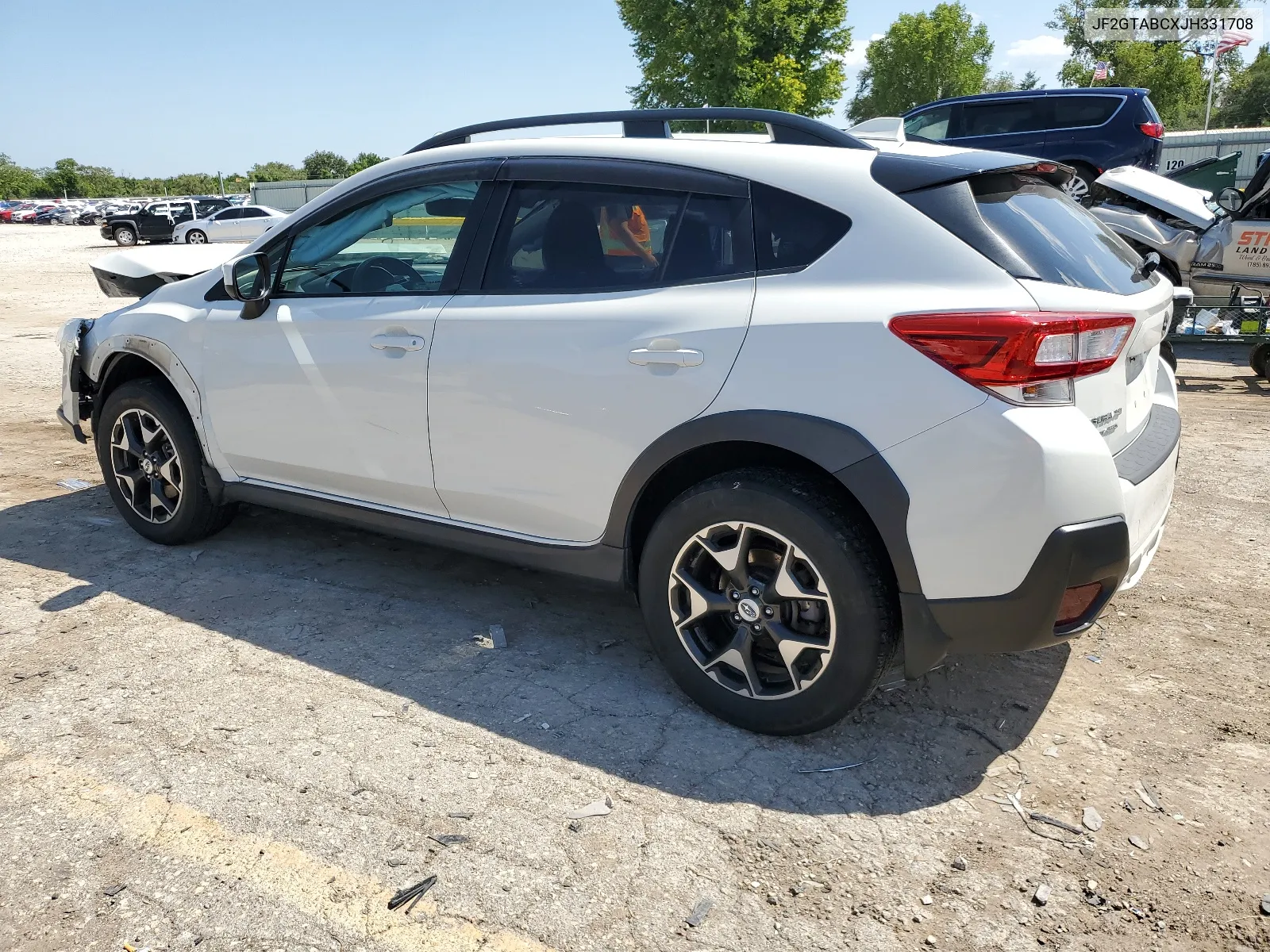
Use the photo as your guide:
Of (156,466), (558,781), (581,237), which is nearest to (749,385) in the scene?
(581,237)

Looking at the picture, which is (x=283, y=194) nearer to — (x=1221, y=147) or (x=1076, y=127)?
(x=1221, y=147)

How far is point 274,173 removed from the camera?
9569cm

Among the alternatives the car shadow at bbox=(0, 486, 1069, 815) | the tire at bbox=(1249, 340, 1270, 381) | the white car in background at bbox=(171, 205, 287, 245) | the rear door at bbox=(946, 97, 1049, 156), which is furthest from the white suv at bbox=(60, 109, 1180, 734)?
the white car in background at bbox=(171, 205, 287, 245)

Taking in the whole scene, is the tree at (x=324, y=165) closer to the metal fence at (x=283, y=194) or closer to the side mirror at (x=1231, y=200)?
the metal fence at (x=283, y=194)

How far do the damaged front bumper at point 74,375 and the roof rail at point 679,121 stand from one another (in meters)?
2.31

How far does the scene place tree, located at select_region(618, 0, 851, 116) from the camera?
35438 millimetres

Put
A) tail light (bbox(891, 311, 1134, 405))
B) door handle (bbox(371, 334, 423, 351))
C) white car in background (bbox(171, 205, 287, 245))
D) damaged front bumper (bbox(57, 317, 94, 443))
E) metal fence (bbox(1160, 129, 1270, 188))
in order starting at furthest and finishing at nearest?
1. white car in background (bbox(171, 205, 287, 245))
2. metal fence (bbox(1160, 129, 1270, 188))
3. damaged front bumper (bbox(57, 317, 94, 443))
4. door handle (bbox(371, 334, 423, 351))
5. tail light (bbox(891, 311, 1134, 405))

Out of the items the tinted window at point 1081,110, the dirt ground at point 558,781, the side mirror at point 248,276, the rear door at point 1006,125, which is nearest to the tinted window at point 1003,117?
the rear door at point 1006,125

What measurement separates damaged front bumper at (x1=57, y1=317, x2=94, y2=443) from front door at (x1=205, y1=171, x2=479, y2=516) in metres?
1.11

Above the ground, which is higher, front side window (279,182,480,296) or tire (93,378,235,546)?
front side window (279,182,480,296)

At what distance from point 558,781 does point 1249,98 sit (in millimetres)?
83878

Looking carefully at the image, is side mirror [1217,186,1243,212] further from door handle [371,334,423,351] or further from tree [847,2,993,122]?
tree [847,2,993,122]

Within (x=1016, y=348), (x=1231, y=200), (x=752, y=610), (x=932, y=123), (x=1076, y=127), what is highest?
(x=932, y=123)

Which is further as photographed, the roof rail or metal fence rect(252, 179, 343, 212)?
metal fence rect(252, 179, 343, 212)
